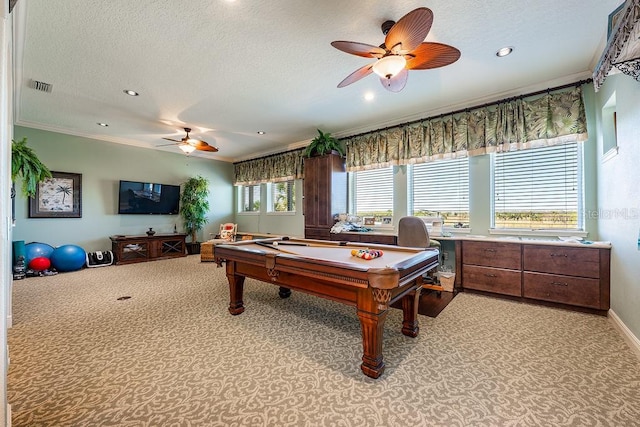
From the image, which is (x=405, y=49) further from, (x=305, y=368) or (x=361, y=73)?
(x=305, y=368)

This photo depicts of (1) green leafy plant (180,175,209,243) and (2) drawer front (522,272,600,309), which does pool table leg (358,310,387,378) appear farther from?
(1) green leafy plant (180,175,209,243)

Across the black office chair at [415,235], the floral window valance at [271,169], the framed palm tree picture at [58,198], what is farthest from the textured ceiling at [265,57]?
the black office chair at [415,235]

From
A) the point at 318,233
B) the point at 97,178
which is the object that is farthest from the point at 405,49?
the point at 97,178

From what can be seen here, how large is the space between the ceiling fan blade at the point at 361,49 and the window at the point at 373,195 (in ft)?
9.59

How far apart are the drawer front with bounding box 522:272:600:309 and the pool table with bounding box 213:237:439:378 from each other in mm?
1753

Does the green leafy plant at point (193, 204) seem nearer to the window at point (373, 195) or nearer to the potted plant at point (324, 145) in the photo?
the potted plant at point (324, 145)

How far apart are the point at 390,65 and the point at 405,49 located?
0.50 feet

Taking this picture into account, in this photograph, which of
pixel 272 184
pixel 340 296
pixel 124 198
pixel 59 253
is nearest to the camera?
pixel 340 296

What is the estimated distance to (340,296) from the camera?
1.99 m

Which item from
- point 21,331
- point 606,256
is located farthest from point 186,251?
point 606,256

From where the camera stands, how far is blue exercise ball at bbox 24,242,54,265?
4.56 meters

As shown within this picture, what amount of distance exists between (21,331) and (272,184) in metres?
5.41

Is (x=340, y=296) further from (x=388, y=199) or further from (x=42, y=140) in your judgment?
(x=42, y=140)

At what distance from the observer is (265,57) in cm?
283
